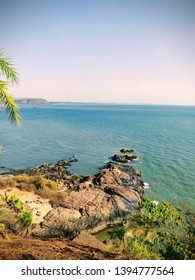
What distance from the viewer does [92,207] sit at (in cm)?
1784

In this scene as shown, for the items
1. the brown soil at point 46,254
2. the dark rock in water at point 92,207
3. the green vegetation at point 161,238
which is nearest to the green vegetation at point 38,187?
the dark rock in water at point 92,207

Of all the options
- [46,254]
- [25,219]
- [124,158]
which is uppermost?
[46,254]

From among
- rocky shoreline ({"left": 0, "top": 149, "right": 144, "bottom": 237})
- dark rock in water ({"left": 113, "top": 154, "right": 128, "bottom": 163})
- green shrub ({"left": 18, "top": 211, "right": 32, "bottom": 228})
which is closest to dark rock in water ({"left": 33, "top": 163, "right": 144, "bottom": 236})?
rocky shoreline ({"left": 0, "top": 149, "right": 144, "bottom": 237})

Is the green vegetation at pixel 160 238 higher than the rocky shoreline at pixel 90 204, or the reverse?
the green vegetation at pixel 160 238

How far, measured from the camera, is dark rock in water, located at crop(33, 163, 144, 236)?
15828mm

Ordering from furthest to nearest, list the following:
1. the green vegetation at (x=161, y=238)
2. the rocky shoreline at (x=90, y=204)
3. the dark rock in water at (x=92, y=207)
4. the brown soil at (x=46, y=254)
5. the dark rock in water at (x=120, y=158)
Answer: the dark rock in water at (x=120, y=158), the dark rock in water at (x=92, y=207), the rocky shoreline at (x=90, y=204), the green vegetation at (x=161, y=238), the brown soil at (x=46, y=254)

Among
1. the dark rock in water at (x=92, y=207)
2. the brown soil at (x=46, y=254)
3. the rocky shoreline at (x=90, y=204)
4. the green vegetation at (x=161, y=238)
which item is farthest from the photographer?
the dark rock in water at (x=92, y=207)

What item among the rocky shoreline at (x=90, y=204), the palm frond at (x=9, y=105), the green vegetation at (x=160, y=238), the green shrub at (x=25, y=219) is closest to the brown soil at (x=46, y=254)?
the green vegetation at (x=160, y=238)

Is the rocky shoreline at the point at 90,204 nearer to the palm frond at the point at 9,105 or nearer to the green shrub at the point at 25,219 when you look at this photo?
the green shrub at the point at 25,219

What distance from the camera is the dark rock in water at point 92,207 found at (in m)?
15.8

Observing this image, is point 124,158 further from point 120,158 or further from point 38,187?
point 38,187

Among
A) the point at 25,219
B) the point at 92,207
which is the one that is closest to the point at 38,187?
the point at 25,219

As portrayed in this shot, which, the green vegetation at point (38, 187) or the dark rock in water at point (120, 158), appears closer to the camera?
the green vegetation at point (38, 187)

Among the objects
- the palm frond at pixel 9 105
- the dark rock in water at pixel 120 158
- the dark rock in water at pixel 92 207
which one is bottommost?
the dark rock in water at pixel 92 207
